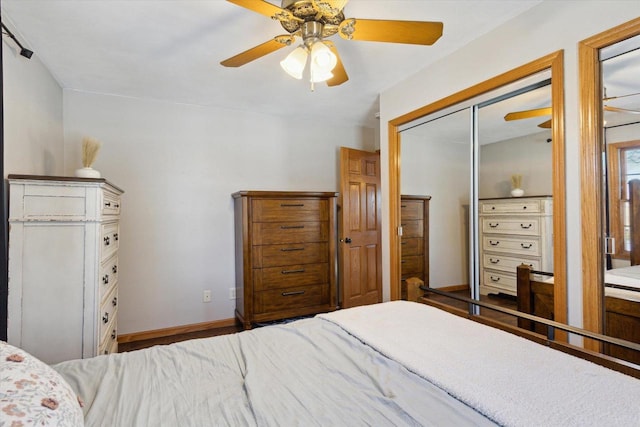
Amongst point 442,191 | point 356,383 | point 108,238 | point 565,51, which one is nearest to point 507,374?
point 356,383

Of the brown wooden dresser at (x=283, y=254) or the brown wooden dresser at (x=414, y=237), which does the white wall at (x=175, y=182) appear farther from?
the brown wooden dresser at (x=414, y=237)

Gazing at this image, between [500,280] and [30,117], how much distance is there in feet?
10.4

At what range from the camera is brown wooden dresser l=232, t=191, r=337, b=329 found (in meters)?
2.94

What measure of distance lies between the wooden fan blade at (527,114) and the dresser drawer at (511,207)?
48 centimetres

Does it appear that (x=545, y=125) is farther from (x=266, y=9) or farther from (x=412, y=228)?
(x=266, y=9)

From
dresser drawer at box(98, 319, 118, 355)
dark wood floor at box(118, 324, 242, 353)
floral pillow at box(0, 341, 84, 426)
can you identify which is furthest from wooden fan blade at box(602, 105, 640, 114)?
dark wood floor at box(118, 324, 242, 353)

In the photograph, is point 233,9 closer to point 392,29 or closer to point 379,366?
point 392,29

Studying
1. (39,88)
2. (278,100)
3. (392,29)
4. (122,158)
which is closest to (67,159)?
(122,158)

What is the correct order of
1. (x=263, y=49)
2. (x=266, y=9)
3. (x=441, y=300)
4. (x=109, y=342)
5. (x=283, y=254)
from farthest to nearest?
1. (x=283, y=254)
2. (x=441, y=300)
3. (x=109, y=342)
4. (x=263, y=49)
5. (x=266, y=9)

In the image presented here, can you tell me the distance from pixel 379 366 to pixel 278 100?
8.58 feet

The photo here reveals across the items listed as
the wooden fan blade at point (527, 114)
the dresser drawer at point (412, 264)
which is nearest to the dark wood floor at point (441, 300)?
the dresser drawer at point (412, 264)

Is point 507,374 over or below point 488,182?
below

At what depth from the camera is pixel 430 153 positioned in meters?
2.61

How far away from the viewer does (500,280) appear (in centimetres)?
203
